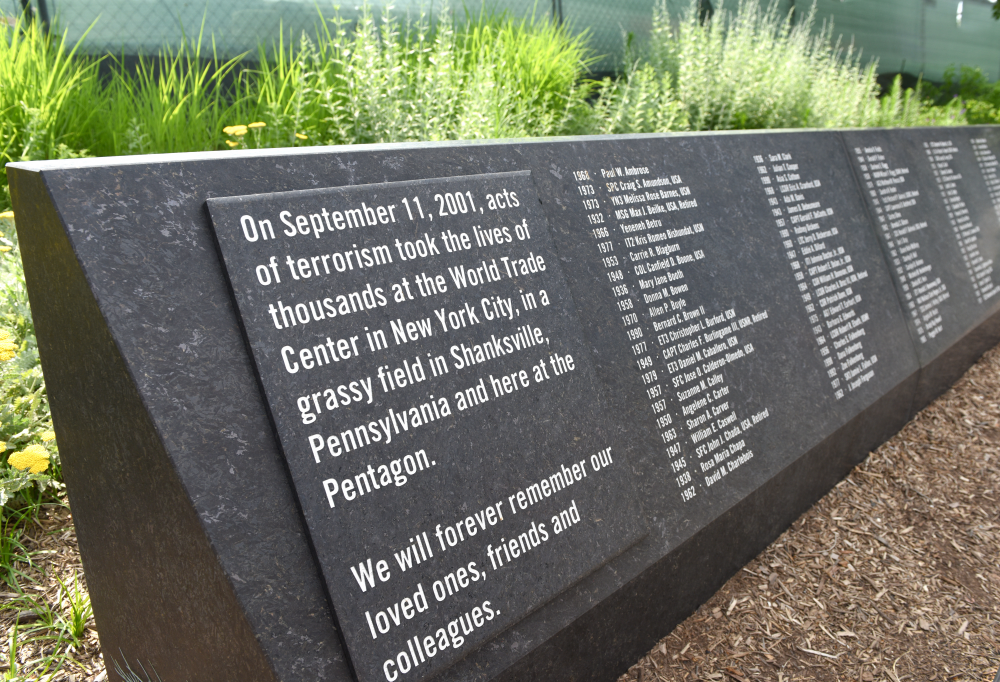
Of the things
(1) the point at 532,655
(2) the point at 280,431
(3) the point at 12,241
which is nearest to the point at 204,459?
(2) the point at 280,431

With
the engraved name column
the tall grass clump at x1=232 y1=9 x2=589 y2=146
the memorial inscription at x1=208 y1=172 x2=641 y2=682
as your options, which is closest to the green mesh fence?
the tall grass clump at x1=232 y1=9 x2=589 y2=146

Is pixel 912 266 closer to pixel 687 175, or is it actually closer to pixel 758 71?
pixel 687 175

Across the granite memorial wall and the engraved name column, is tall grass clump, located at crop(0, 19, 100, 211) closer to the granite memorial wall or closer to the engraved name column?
the granite memorial wall

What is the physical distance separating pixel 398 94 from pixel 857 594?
345 centimetres

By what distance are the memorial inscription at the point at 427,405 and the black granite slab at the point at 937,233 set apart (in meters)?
2.67

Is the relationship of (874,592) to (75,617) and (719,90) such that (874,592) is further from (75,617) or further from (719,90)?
(719,90)

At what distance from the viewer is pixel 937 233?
165 inches

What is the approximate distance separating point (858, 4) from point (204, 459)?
12182 millimetres

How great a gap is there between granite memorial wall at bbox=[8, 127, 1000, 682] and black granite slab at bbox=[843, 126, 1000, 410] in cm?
176

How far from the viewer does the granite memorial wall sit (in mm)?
1296

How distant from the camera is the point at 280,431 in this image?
133 cm

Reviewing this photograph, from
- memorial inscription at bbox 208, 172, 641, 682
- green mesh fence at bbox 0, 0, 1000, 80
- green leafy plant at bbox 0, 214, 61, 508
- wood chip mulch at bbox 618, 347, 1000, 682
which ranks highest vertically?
green mesh fence at bbox 0, 0, 1000, 80

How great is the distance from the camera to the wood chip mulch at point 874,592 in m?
2.22

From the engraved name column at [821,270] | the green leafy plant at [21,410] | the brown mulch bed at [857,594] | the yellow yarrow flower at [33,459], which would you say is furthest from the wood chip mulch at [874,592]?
the green leafy plant at [21,410]
